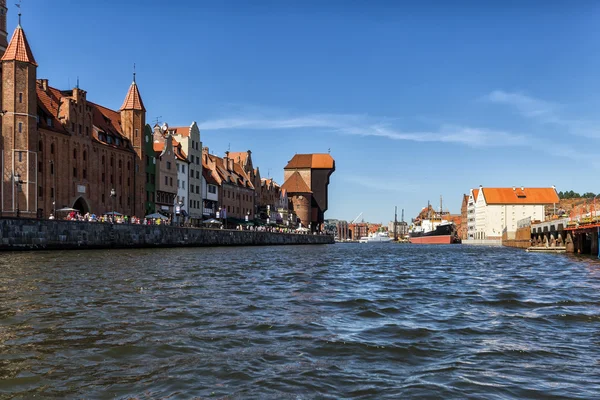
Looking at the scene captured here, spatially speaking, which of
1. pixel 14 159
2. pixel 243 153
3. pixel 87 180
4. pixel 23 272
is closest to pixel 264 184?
pixel 243 153

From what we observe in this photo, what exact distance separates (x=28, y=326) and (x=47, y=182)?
5223cm

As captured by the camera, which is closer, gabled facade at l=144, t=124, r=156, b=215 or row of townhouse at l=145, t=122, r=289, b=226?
gabled facade at l=144, t=124, r=156, b=215

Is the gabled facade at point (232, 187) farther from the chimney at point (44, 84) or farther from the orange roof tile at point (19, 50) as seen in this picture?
the orange roof tile at point (19, 50)

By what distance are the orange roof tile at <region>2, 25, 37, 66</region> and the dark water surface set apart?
1715 inches

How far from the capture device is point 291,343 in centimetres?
1071

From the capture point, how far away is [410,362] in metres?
9.40

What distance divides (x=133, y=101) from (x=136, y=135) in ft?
15.3

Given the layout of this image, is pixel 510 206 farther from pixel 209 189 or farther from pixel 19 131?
pixel 19 131

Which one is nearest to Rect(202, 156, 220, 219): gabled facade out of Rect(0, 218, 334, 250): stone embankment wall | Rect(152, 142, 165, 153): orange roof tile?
Rect(152, 142, 165, 153): orange roof tile

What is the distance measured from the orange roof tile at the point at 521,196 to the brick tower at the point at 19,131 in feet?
442

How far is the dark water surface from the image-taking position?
7840mm

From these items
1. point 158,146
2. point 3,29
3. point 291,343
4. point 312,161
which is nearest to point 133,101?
point 158,146

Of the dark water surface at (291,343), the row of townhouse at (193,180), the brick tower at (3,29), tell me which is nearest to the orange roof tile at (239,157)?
the row of townhouse at (193,180)

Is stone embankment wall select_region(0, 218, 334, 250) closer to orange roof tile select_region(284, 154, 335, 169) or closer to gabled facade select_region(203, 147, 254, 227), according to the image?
gabled facade select_region(203, 147, 254, 227)
